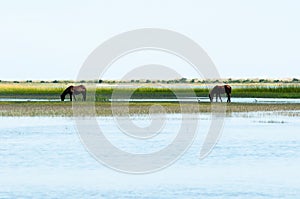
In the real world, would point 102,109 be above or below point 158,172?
above

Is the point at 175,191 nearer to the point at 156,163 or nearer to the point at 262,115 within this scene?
the point at 156,163

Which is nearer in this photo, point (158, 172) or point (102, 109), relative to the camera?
point (158, 172)

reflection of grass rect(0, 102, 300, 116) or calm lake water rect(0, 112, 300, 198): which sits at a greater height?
reflection of grass rect(0, 102, 300, 116)

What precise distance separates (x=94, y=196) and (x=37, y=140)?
1022cm

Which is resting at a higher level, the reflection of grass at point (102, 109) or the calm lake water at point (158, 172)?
the reflection of grass at point (102, 109)

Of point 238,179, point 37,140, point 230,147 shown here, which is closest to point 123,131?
point 37,140

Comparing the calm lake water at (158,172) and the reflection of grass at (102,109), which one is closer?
the calm lake water at (158,172)

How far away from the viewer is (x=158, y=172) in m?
17.9

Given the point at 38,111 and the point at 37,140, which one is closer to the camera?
the point at 37,140

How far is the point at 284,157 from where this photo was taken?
789 inches

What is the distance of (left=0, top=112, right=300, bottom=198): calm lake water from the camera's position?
49.5ft

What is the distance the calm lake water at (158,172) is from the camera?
15.1 m

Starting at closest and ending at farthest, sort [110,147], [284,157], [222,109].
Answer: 1. [284,157]
2. [110,147]
3. [222,109]

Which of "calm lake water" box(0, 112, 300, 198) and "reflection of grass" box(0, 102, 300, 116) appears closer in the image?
"calm lake water" box(0, 112, 300, 198)
